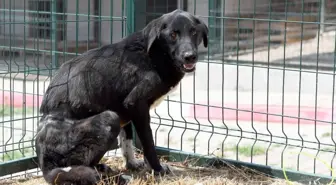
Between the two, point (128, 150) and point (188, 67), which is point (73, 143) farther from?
point (188, 67)

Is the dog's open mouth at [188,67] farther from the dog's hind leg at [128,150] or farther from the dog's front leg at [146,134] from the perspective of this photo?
the dog's hind leg at [128,150]

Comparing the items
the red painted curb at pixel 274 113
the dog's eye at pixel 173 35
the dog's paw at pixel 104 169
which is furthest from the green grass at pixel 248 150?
the dog's eye at pixel 173 35

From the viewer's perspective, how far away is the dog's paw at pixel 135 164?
6039 mm

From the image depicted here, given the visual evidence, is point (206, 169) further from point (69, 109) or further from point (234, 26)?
point (234, 26)

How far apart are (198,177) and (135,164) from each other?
646 mm

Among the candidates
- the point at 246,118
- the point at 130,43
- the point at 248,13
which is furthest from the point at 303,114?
the point at 130,43

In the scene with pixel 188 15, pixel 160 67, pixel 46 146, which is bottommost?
pixel 46 146

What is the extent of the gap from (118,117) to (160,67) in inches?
24.4

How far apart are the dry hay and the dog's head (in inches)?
38.7

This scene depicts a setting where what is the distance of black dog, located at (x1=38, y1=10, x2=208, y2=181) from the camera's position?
5.48 metres

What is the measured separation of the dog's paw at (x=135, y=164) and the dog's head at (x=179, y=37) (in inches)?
41.2

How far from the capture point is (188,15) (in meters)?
5.70

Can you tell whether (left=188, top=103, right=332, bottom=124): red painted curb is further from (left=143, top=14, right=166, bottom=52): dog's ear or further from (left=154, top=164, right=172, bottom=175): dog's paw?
(left=143, top=14, right=166, bottom=52): dog's ear

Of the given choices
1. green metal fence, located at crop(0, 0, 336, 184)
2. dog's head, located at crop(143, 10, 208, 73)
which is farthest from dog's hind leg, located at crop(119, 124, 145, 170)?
green metal fence, located at crop(0, 0, 336, 184)
